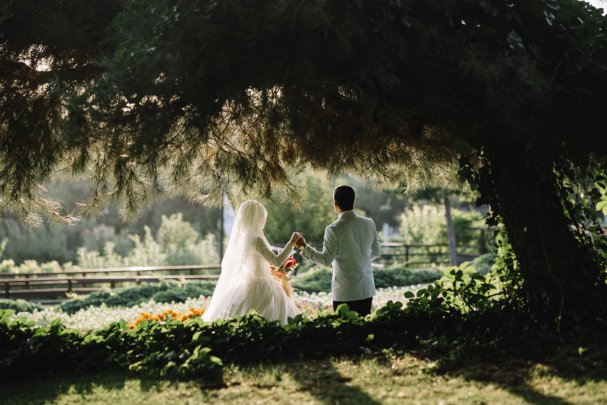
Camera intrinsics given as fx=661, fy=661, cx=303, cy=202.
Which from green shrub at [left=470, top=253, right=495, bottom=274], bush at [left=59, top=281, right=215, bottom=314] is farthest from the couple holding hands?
green shrub at [left=470, top=253, right=495, bottom=274]

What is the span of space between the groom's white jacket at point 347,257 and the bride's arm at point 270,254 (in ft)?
1.71

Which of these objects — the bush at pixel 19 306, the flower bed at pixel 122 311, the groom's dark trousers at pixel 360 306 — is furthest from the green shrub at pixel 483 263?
the groom's dark trousers at pixel 360 306

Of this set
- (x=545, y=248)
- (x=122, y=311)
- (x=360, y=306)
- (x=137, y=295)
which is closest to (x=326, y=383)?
(x=360, y=306)

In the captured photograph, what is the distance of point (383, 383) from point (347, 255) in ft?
6.31

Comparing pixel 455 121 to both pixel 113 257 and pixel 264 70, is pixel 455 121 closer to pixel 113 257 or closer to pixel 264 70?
pixel 264 70

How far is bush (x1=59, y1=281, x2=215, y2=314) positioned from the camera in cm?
1339

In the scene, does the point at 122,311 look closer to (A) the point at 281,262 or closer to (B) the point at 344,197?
(A) the point at 281,262

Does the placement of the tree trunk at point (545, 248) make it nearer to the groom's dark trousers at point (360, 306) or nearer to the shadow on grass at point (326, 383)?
the groom's dark trousers at point (360, 306)

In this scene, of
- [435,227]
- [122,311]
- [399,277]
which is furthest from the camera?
[435,227]

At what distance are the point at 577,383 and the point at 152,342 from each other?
317 cm

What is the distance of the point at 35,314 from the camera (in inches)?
474

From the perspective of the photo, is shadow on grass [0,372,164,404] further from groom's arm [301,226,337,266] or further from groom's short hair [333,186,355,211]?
groom's short hair [333,186,355,211]

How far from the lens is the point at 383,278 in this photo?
17.1m

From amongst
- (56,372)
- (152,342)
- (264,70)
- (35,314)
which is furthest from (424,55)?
(35,314)
